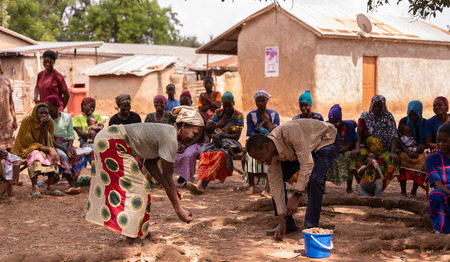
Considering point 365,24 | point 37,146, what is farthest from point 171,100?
point 365,24

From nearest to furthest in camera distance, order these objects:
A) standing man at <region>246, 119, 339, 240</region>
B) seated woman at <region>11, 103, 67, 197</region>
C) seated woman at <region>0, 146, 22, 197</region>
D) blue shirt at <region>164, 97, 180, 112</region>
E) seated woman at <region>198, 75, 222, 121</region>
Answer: standing man at <region>246, 119, 339, 240</region>, seated woman at <region>0, 146, 22, 197</region>, seated woman at <region>11, 103, 67, 197</region>, seated woman at <region>198, 75, 222, 121</region>, blue shirt at <region>164, 97, 180, 112</region>

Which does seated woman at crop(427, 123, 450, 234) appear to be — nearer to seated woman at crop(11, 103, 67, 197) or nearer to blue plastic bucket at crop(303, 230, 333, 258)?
blue plastic bucket at crop(303, 230, 333, 258)

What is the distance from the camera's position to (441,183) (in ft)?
16.8

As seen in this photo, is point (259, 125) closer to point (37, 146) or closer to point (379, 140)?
point (379, 140)

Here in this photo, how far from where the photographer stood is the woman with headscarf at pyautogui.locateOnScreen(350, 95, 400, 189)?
23.6 ft

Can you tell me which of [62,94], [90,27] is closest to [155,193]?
[62,94]

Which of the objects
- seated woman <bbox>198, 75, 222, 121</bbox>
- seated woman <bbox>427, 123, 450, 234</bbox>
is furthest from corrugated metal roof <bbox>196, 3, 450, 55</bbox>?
seated woman <bbox>427, 123, 450, 234</bbox>

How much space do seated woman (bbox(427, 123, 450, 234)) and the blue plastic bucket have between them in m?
1.39

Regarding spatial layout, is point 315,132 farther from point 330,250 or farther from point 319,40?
point 319,40

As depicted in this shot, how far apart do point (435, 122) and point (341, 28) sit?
450 inches

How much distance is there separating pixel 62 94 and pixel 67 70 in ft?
62.9

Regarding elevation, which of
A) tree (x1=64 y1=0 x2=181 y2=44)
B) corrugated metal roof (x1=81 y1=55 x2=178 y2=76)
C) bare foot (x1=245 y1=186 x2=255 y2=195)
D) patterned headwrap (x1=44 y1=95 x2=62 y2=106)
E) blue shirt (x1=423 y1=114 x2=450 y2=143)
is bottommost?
bare foot (x1=245 y1=186 x2=255 y2=195)

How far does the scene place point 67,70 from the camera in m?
27.0

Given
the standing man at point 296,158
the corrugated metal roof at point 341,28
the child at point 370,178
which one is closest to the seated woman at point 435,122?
the child at point 370,178
